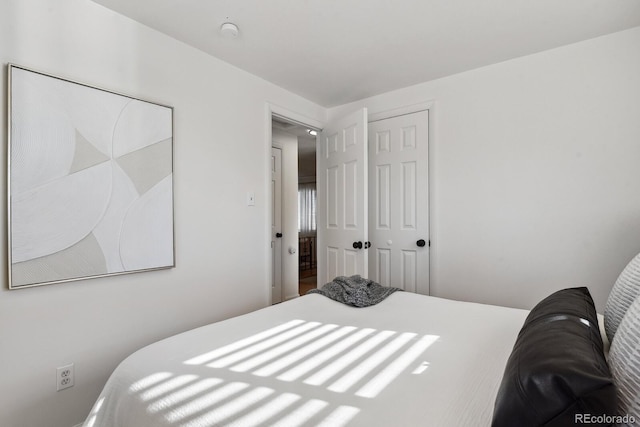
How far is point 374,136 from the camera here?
3340 mm

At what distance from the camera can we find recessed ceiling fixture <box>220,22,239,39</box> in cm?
206

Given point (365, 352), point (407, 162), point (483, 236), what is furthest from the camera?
point (407, 162)

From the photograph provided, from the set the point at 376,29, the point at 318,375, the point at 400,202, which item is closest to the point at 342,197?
the point at 400,202

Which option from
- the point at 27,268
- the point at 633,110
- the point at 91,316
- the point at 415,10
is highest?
the point at 415,10

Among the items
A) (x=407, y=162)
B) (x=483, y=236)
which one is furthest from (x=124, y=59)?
(x=483, y=236)

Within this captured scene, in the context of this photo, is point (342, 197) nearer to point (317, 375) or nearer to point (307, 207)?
point (317, 375)

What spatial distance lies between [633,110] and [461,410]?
7.98 ft

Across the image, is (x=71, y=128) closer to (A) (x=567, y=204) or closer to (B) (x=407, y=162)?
(B) (x=407, y=162)

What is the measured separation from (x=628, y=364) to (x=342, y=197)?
266cm

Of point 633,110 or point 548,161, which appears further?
point 548,161

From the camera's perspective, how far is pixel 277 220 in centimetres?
444

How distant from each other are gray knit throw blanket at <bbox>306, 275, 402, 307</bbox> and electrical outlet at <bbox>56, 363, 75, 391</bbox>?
54.5 inches

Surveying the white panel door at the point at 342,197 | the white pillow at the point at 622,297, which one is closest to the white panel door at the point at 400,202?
the white panel door at the point at 342,197

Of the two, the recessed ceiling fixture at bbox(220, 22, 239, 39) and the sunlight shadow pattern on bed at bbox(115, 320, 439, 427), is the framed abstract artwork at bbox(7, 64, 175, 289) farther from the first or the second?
the sunlight shadow pattern on bed at bbox(115, 320, 439, 427)
